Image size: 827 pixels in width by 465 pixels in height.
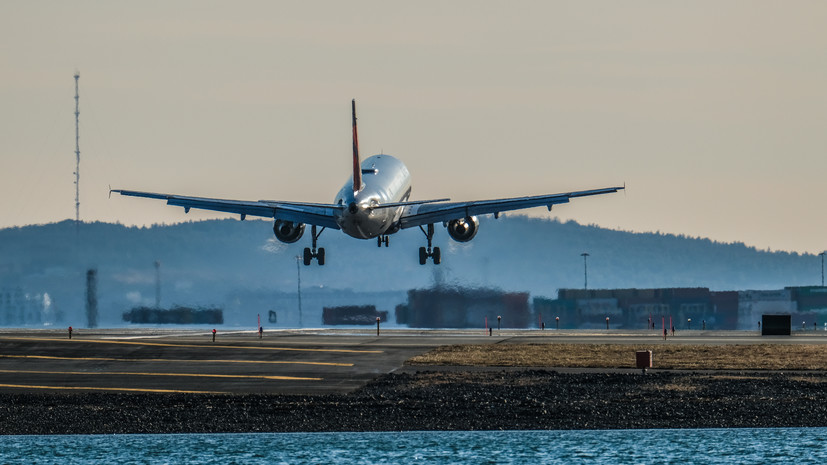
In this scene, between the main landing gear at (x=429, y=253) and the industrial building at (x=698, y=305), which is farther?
the industrial building at (x=698, y=305)

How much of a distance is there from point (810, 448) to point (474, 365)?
891 inches

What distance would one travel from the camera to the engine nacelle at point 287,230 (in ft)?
294

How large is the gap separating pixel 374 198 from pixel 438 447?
32633 millimetres

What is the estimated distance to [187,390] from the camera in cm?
6009

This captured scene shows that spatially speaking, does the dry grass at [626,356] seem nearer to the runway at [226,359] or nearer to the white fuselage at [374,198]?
the runway at [226,359]

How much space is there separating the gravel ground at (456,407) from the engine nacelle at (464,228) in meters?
28.0

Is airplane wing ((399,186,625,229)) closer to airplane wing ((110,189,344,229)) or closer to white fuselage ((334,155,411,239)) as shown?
white fuselage ((334,155,411,239))

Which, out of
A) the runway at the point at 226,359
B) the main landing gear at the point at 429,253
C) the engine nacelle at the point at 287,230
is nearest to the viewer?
the runway at the point at 226,359

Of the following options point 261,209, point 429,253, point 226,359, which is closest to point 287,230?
point 261,209

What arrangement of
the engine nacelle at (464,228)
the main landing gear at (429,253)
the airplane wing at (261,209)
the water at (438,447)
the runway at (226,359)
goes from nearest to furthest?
the water at (438,447), the runway at (226,359), the airplane wing at (261,209), the engine nacelle at (464,228), the main landing gear at (429,253)

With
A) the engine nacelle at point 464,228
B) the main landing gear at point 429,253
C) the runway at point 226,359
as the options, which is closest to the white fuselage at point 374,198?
the main landing gear at point 429,253

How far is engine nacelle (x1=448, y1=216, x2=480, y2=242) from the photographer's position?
294 feet

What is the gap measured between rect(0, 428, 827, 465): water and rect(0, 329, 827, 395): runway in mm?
8329

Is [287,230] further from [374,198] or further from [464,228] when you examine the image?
[464,228]
